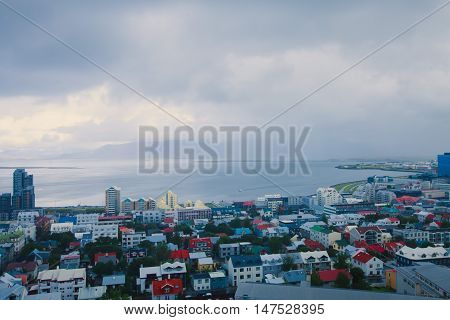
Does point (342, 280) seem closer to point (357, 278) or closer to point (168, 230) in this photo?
point (357, 278)

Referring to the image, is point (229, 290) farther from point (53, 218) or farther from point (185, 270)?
point (53, 218)

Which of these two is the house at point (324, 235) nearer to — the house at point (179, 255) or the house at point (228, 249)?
the house at point (228, 249)

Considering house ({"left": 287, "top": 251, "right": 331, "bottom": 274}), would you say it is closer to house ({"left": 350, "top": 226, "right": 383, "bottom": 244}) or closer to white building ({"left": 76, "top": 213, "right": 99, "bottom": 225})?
house ({"left": 350, "top": 226, "right": 383, "bottom": 244})

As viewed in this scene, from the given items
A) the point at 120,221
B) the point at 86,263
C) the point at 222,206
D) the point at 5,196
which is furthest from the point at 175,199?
the point at 86,263

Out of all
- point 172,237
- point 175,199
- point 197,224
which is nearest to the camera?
point 172,237

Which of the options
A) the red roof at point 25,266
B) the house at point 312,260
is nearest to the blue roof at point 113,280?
the red roof at point 25,266

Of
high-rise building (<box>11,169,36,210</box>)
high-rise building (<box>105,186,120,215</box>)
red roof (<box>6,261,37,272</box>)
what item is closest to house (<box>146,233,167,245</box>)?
red roof (<box>6,261,37,272</box>)

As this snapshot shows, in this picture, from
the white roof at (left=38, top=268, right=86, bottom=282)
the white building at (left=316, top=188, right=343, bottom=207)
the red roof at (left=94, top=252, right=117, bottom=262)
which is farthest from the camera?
the white building at (left=316, top=188, right=343, bottom=207)

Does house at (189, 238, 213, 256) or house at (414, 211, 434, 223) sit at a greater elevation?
house at (414, 211, 434, 223)
